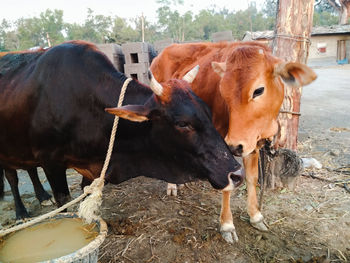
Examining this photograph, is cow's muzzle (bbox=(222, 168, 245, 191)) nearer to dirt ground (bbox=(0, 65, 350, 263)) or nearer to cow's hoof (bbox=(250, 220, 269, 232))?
dirt ground (bbox=(0, 65, 350, 263))

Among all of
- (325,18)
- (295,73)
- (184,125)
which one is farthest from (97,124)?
(325,18)

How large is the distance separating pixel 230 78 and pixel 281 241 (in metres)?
1.55

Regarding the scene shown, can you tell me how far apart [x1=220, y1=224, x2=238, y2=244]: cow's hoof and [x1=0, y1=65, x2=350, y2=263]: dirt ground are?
0.05m

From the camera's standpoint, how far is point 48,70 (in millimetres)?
2424

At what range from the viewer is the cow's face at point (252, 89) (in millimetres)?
2178

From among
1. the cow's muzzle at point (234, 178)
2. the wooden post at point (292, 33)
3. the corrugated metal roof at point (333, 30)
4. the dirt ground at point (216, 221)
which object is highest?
the corrugated metal roof at point (333, 30)

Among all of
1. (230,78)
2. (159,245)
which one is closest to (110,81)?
(230,78)

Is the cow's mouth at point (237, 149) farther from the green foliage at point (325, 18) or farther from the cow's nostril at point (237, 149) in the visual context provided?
the green foliage at point (325, 18)

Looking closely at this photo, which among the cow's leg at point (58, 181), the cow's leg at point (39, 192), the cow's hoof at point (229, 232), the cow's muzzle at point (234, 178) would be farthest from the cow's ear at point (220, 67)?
the cow's leg at point (39, 192)

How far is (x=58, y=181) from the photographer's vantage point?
2.63 meters

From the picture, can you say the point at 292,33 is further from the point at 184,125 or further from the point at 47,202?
the point at 47,202

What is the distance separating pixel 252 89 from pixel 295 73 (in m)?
0.37

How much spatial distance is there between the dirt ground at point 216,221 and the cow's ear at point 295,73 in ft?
4.65

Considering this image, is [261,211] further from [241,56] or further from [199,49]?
[199,49]
